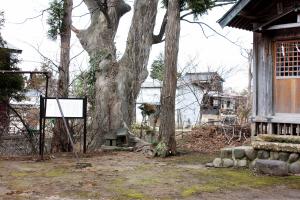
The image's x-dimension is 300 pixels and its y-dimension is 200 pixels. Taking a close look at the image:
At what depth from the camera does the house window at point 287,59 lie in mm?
11070

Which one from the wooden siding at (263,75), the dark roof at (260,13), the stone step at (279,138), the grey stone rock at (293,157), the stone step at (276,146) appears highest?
the dark roof at (260,13)

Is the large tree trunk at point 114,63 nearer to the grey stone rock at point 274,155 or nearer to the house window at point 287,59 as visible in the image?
the house window at point 287,59

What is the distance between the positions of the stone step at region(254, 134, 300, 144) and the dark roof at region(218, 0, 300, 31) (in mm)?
2967

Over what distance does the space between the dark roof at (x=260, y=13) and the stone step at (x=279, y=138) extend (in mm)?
2967

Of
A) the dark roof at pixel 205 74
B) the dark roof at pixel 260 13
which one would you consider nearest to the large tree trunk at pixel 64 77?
the dark roof at pixel 260 13

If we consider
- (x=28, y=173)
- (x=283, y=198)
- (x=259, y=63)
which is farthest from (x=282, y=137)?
(x=28, y=173)

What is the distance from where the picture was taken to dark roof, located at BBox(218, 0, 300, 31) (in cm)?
1101

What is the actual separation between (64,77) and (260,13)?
24.0 ft

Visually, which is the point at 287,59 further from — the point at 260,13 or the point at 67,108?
the point at 67,108

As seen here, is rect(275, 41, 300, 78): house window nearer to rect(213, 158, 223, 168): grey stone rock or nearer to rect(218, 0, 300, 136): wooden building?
rect(218, 0, 300, 136): wooden building

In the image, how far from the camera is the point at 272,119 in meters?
11.2

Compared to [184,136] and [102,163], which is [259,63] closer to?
[102,163]

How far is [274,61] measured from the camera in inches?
452

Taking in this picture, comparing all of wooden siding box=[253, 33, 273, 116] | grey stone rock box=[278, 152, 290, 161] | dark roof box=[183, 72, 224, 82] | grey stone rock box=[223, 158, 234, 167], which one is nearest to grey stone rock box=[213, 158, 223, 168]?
grey stone rock box=[223, 158, 234, 167]
